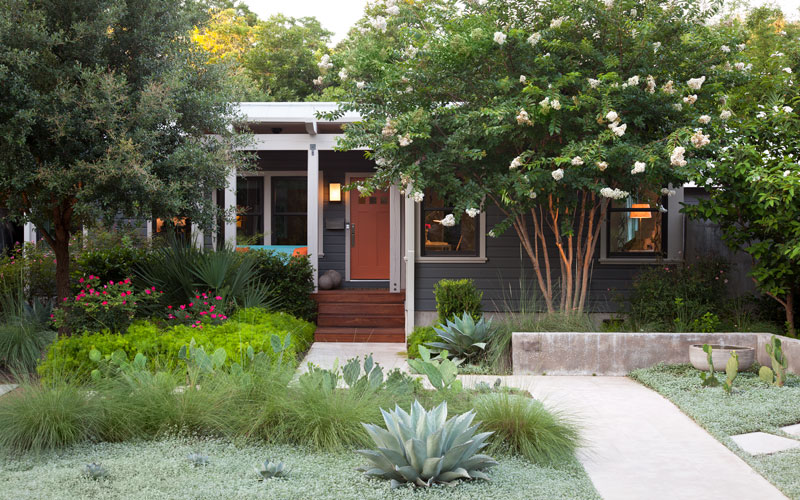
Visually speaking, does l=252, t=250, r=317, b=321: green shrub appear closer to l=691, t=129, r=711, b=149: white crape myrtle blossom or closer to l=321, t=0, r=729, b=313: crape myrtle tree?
Result: l=321, t=0, r=729, b=313: crape myrtle tree

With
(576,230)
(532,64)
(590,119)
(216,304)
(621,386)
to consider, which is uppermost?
(532,64)

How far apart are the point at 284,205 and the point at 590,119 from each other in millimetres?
6581

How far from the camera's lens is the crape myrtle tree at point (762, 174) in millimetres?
7027

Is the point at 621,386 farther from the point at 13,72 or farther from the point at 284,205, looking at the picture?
the point at 284,205

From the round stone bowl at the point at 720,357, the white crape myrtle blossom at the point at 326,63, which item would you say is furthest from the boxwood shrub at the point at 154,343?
the round stone bowl at the point at 720,357

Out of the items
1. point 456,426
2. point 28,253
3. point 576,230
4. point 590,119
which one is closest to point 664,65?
point 590,119

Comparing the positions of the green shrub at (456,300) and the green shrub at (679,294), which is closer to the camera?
the green shrub at (679,294)

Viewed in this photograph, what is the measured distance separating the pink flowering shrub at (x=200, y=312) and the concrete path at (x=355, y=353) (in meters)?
1.10

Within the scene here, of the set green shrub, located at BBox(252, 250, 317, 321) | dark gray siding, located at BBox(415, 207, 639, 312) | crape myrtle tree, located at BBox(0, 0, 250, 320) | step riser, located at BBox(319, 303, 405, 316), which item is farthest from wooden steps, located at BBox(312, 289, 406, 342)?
crape myrtle tree, located at BBox(0, 0, 250, 320)

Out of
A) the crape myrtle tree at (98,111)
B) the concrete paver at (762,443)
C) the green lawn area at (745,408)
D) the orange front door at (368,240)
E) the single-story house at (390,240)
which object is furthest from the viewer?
the orange front door at (368,240)

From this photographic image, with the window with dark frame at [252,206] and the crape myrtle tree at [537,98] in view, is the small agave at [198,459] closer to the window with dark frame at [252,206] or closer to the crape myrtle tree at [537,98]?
the crape myrtle tree at [537,98]

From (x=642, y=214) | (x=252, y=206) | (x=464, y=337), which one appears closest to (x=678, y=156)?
(x=464, y=337)

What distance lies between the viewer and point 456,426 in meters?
3.80

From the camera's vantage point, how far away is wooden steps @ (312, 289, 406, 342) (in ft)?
32.2
